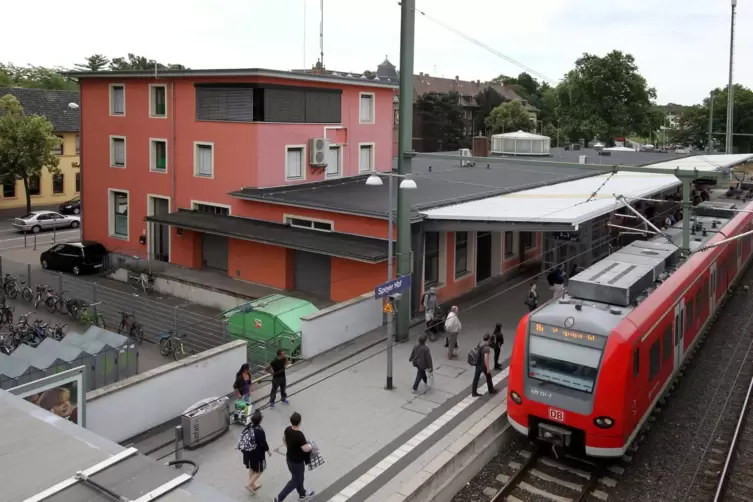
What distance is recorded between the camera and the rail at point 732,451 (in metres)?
11.8

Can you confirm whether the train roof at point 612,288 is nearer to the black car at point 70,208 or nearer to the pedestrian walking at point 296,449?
the pedestrian walking at point 296,449

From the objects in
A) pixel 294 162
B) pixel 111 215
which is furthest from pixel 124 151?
pixel 294 162

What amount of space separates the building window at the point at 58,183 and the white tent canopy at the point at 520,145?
30.1 meters

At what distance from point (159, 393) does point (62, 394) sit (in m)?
2.37

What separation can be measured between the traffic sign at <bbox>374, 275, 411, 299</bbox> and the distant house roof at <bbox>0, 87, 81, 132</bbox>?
4133 cm

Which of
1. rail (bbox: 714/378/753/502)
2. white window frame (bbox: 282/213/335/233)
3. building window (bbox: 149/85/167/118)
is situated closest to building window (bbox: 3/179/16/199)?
building window (bbox: 149/85/167/118)

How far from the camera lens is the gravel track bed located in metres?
12.0

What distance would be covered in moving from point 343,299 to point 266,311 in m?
4.75

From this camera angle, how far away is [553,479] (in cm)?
1229

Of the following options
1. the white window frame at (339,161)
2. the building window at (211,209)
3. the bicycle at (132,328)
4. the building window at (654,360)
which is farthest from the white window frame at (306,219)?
the building window at (654,360)

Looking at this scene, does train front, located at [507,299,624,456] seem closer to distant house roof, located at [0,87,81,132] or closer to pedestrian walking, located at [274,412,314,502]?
pedestrian walking, located at [274,412,314,502]

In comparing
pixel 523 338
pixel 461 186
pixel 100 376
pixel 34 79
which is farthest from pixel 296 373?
pixel 34 79

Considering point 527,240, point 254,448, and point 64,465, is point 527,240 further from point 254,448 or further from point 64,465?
point 64,465

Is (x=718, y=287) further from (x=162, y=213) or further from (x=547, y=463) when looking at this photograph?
(x=162, y=213)
